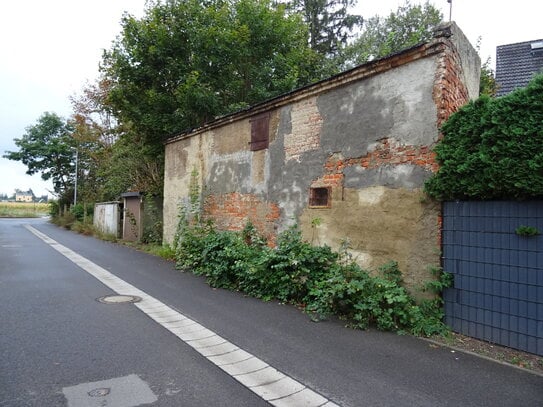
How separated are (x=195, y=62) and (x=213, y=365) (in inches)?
490

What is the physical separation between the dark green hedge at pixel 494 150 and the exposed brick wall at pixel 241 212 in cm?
395

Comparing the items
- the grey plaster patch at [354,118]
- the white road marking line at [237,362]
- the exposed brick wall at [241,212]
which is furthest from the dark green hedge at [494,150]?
the exposed brick wall at [241,212]

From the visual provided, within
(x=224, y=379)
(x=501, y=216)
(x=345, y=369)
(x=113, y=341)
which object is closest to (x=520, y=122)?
(x=501, y=216)

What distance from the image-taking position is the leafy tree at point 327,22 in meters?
24.2

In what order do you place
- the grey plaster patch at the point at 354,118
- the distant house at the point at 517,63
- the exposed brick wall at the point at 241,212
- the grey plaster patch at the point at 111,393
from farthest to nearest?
the distant house at the point at 517,63, the exposed brick wall at the point at 241,212, the grey plaster patch at the point at 354,118, the grey plaster patch at the point at 111,393

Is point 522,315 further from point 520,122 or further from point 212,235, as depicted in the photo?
point 212,235

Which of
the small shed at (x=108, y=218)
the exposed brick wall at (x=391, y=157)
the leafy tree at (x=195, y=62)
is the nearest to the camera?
the exposed brick wall at (x=391, y=157)

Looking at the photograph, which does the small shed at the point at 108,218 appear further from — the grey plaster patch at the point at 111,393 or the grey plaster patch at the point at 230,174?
the grey plaster patch at the point at 111,393

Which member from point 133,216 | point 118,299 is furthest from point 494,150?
point 133,216

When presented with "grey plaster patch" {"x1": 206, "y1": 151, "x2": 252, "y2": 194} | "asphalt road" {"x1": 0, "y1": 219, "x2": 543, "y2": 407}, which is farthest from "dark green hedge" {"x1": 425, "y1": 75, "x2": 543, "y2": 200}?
"grey plaster patch" {"x1": 206, "y1": 151, "x2": 252, "y2": 194}

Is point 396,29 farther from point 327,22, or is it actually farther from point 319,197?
point 319,197

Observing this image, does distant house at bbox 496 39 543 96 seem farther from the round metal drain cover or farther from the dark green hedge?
the round metal drain cover

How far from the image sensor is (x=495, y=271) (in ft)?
15.0

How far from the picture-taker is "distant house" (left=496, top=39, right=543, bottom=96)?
10820 mm
